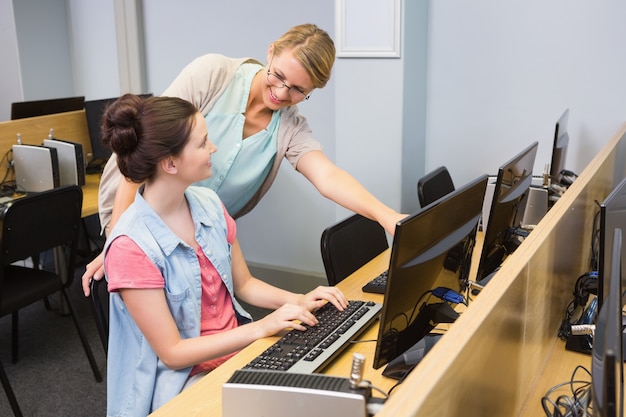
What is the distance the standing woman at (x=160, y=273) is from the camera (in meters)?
1.65

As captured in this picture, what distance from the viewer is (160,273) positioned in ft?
5.48

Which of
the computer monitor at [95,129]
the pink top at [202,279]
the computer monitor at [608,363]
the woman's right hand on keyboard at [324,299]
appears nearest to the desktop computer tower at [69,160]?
the computer monitor at [95,129]

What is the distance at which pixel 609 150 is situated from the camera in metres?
2.52

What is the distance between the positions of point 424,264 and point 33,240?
192 centimetres

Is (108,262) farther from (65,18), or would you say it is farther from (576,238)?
(65,18)

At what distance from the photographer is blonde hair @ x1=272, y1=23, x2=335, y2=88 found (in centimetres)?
202

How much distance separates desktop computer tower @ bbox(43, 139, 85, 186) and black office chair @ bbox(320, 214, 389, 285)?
168 cm

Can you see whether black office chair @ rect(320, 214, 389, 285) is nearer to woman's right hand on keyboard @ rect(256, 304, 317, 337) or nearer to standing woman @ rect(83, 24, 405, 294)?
standing woman @ rect(83, 24, 405, 294)

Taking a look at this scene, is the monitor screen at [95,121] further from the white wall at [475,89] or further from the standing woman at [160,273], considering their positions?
the standing woman at [160,273]

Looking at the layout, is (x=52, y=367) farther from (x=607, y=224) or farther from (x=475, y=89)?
(x=607, y=224)

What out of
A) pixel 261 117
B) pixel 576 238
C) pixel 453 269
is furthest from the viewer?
pixel 261 117

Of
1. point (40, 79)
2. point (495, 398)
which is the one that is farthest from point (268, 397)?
point (40, 79)

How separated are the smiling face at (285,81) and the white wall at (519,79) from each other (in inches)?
53.7

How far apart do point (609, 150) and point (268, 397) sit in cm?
180
